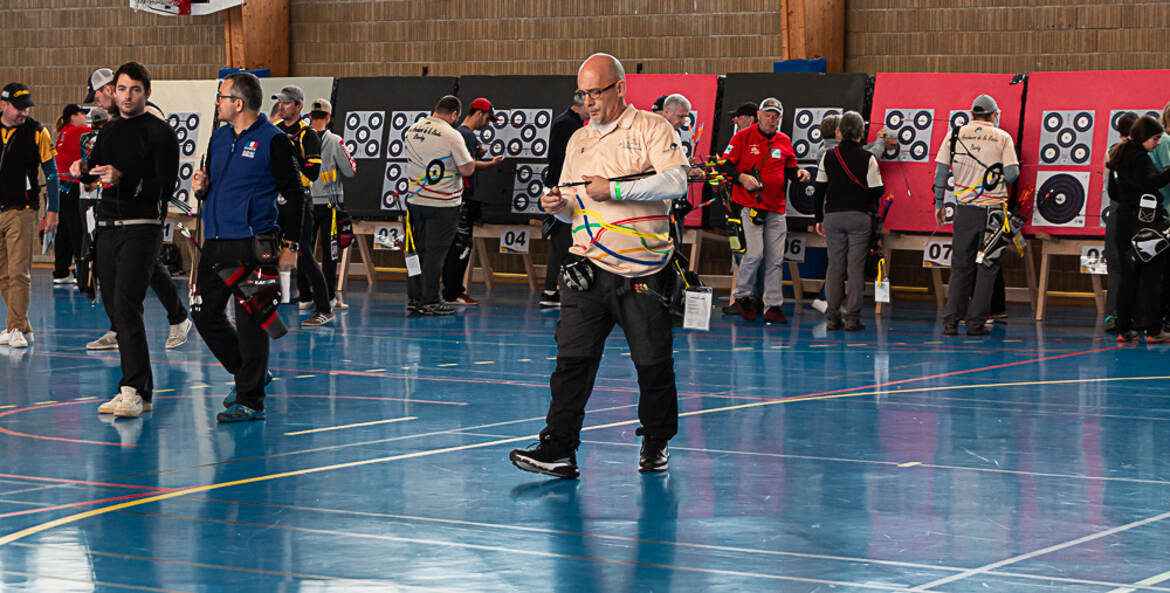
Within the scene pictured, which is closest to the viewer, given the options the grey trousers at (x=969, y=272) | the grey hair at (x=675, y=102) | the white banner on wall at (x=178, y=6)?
the grey trousers at (x=969, y=272)

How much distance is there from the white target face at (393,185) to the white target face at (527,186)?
1391 millimetres

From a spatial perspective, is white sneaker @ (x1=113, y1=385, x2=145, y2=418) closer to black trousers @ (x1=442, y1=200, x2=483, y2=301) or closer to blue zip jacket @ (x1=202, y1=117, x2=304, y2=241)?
blue zip jacket @ (x1=202, y1=117, x2=304, y2=241)

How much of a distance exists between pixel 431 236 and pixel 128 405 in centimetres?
581

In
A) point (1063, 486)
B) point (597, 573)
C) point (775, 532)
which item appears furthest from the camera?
point (1063, 486)

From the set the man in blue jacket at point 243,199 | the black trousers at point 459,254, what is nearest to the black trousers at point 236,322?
the man in blue jacket at point 243,199

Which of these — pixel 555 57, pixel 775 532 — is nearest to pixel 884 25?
pixel 555 57

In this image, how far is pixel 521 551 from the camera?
545 centimetres

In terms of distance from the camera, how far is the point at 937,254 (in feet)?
50.0

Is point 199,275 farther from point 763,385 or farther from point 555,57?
point 555,57

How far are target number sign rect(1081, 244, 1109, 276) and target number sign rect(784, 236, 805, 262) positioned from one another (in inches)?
111

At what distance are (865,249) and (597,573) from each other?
861 cm

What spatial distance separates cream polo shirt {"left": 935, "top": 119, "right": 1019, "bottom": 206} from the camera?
1257 cm

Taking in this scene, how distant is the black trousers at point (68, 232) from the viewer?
655 inches

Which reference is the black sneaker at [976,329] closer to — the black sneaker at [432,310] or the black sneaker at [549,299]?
the black sneaker at [549,299]
